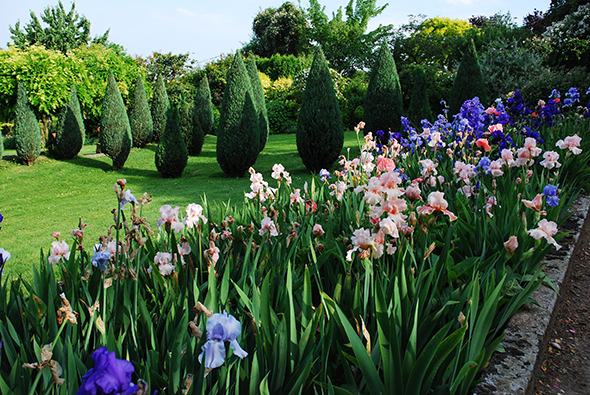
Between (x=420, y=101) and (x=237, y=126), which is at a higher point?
(x=420, y=101)

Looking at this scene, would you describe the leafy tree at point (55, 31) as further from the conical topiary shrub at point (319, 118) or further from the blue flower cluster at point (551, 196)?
the blue flower cluster at point (551, 196)

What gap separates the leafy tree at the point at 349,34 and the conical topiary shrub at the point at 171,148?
72.6 feet

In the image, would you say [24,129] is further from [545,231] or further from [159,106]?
[545,231]

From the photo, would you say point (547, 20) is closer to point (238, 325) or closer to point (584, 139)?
point (584, 139)

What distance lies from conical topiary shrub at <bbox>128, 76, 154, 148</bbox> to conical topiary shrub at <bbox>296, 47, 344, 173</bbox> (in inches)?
310

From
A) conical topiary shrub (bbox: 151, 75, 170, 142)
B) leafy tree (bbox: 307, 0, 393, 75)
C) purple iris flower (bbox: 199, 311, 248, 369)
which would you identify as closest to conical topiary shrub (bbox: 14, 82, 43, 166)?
conical topiary shrub (bbox: 151, 75, 170, 142)

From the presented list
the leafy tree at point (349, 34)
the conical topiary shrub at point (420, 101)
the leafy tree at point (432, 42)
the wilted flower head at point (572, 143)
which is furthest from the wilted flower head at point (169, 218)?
the leafy tree at point (349, 34)

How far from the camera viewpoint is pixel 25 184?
9.84 metres

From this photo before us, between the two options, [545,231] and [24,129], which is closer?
[545,231]

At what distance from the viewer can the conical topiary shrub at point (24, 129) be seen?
37.0ft

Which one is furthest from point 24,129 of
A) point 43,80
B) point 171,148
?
point 171,148

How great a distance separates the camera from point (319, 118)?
27.1ft

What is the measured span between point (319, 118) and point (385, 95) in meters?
1.95

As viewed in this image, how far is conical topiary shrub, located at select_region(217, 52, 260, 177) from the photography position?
8.95 meters
